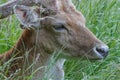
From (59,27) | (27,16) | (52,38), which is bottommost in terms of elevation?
(52,38)

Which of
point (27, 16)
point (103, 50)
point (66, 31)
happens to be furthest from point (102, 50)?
point (27, 16)

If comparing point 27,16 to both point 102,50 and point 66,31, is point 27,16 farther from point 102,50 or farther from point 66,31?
point 102,50

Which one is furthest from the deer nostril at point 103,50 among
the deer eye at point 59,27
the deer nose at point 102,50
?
the deer eye at point 59,27

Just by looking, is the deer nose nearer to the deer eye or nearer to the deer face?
the deer face

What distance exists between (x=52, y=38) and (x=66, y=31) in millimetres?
167

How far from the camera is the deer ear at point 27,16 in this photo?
5672 mm

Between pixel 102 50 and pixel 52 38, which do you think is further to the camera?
pixel 52 38

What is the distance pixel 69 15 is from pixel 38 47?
0.47 m

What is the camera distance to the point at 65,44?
230 inches

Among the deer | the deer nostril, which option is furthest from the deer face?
the deer nostril

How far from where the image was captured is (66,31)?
19.1ft

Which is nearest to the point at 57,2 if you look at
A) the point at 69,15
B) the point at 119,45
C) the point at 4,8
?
the point at 69,15

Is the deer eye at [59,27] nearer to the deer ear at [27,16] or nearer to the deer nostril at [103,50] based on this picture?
the deer ear at [27,16]

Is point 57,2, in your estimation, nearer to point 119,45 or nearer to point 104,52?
point 104,52
